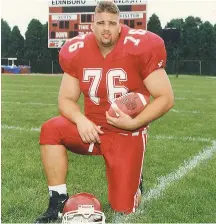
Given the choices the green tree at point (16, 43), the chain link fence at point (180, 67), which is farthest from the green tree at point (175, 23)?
the green tree at point (16, 43)

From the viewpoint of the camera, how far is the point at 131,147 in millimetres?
2924

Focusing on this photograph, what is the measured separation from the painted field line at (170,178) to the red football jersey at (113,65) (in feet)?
1.79

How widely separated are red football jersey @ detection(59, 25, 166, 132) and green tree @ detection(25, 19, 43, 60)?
35.3 meters

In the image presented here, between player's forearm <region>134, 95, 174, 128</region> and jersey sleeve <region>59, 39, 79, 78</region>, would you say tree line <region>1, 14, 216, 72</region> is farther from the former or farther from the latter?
player's forearm <region>134, 95, 174, 128</region>

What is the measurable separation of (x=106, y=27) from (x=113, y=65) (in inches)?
9.9

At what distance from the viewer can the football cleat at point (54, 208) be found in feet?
8.74

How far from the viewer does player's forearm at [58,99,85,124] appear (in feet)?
9.39

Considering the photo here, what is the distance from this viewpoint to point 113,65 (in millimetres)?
2936

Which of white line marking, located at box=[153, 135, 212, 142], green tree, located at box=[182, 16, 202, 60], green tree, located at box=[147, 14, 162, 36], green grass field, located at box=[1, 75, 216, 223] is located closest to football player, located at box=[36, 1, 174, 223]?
green grass field, located at box=[1, 75, 216, 223]

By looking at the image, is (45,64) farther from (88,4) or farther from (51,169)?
(51,169)

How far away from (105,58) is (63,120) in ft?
1.55

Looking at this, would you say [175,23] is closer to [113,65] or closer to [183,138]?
[183,138]

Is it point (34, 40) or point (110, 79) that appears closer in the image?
point (110, 79)

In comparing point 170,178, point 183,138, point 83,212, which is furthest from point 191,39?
point 83,212
